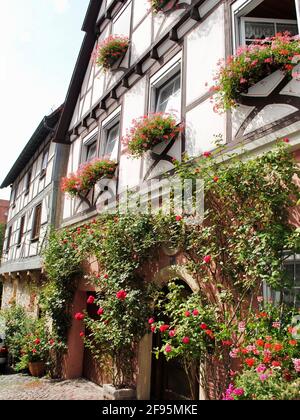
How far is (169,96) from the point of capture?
6.63 meters

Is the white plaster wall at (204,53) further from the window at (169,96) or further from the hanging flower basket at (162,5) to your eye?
the hanging flower basket at (162,5)

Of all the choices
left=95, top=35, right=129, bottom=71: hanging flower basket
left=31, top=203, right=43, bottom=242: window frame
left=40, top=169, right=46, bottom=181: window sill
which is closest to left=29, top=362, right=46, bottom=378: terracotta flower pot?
left=31, top=203, right=43, bottom=242: window frame

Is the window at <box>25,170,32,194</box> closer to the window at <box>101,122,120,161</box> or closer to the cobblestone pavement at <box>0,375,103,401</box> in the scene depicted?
the window at <box>101,122,120,161</box>

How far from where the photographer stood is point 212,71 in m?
5.29

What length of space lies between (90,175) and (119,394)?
4289 mm

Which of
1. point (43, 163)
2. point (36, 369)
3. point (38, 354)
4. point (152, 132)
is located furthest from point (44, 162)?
point (152, 132)

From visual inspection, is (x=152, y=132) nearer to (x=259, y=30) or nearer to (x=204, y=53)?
(x=204, y=53)

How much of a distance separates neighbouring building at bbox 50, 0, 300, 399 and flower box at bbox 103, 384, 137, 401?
0.11 meters

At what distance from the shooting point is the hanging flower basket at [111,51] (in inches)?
316

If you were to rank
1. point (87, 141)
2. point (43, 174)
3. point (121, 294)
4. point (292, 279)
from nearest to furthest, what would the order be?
point (292, 279), point (121, 294), point (87, 141), point (43, 174)

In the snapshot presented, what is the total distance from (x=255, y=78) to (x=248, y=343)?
9.82 feet

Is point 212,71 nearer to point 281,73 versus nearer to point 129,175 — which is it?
point 281,73

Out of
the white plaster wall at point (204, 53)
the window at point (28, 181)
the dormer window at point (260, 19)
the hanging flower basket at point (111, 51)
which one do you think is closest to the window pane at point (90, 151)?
the hanging flower basket at point (111, 51)
